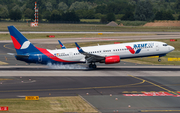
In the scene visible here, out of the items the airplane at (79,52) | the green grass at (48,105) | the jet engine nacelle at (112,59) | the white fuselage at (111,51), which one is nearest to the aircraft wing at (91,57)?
the airplane at (79,52)

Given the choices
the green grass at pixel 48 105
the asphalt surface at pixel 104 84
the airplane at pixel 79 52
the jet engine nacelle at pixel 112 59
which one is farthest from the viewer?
the jet engine nacelle at pixel 112 59

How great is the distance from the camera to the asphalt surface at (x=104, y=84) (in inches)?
1117

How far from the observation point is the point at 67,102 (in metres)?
28.6

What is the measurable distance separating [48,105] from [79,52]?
880 inches

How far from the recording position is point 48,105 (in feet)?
89.7

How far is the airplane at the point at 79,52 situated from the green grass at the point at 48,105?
→ 19.1 meters

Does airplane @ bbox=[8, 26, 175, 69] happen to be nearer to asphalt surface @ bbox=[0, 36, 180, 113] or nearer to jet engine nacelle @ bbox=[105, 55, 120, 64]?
jet engine nacelle @ bbox=[105, 55, 120, 64]

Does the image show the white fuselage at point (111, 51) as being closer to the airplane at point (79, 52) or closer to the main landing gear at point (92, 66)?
the airplane at point (79, 52)

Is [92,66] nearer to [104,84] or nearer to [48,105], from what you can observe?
[104,84]

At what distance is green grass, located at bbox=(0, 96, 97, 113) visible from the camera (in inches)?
1017

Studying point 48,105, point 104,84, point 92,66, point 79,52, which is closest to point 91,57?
point 79,52

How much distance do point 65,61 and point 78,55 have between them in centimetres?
268

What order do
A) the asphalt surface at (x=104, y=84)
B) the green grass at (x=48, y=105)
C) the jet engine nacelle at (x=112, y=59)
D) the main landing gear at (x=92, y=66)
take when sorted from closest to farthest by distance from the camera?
1. the green grass at (x=48, y=105)
2. the asphalt surface at (x=104, y=84)
3. the jet engine nacelle at (x=112, y=59)
4. the main landing gear at (x=92, y=66)

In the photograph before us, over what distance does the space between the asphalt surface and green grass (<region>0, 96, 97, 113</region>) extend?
1.37 meters
